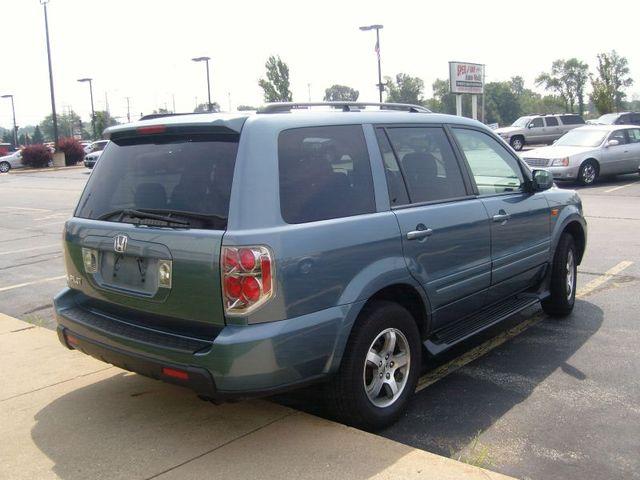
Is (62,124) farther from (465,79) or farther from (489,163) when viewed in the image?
(489,163)

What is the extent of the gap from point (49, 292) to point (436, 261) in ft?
17.5

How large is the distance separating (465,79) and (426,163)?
1178 inches

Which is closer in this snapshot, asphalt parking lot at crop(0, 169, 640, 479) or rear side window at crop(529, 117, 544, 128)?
asphalt parking lot at crop(0, 169, 640, 479)

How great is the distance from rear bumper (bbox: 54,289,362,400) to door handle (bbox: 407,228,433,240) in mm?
651

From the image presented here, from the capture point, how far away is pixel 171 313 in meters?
3.36

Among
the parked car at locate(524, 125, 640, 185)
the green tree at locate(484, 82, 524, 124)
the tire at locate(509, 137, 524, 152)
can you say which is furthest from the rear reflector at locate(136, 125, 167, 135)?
the green tree at locate(484, 82, 524, 124)

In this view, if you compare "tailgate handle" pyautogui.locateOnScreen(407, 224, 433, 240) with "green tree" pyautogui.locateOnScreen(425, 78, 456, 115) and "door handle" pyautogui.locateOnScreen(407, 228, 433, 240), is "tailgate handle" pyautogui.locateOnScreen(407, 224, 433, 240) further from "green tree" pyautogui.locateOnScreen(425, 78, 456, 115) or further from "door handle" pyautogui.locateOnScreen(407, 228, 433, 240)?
"green tree" pyautogui.locateOnScreen(425, 78, 456, 115)

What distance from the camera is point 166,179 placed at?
11.7 ft

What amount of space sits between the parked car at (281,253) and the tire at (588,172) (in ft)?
46.5

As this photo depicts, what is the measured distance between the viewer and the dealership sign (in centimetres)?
3173

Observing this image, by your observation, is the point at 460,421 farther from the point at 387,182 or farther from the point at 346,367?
the point at 387,182

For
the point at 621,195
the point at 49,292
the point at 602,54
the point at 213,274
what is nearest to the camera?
the point at 213,274

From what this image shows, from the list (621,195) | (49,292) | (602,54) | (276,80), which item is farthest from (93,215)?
(276,80)

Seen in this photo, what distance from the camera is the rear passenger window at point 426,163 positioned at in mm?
4109
